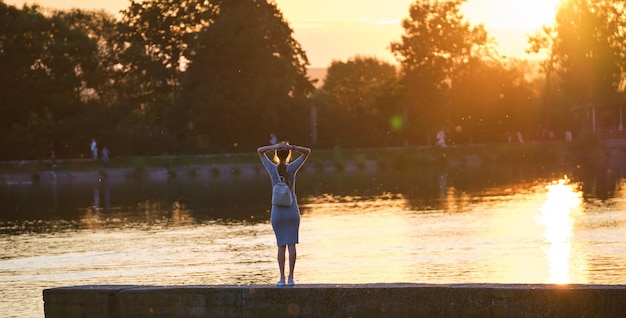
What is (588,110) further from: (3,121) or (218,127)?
(3,121)

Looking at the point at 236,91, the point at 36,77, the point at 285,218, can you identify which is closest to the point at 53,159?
the point at 36,77

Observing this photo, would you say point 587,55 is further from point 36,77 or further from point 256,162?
point 36,77

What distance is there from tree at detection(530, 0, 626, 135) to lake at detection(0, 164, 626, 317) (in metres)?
46.4

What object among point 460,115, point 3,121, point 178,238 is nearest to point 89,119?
point 3,121

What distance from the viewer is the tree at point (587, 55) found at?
10256 centimetres

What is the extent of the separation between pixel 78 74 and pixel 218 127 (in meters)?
13.2

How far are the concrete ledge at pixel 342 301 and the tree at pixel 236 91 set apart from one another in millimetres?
67942

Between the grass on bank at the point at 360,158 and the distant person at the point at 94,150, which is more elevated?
the distant person at the point at 94,150

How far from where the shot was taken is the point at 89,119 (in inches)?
3191

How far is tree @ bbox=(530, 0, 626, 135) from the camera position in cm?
→ 10256

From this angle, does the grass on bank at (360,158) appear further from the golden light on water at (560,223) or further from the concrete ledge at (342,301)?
the concrete ledge at (342,301)

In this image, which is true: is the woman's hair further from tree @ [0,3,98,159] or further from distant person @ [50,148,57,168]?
tree @ [0,3,98,159]

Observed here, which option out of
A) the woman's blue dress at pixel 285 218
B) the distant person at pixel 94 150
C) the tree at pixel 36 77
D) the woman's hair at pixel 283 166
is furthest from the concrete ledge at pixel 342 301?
the tree at pixel 36 77

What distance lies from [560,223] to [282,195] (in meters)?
17.3
